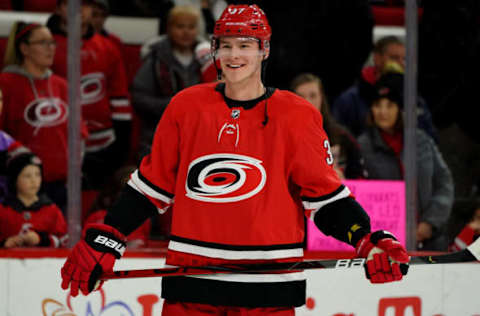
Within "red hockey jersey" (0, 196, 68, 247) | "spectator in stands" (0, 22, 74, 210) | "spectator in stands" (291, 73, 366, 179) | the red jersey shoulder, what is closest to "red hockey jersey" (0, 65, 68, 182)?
"spectator in stands" (0, 22, 74, 210)

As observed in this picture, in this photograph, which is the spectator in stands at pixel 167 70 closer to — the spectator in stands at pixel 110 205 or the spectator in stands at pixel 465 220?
the spectator in stands at pixel 110 205

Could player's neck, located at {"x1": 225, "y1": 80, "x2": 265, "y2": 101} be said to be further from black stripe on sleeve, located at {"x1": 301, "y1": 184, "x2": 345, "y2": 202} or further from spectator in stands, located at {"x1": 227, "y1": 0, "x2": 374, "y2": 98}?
spectator in stands, located at {"x1": 227, "y1": 0, "x2": 374, "y2": 98}

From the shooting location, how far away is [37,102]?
3.39 m

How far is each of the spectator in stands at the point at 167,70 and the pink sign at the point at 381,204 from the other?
80cm

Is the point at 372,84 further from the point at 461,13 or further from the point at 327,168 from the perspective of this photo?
the point at 327,168

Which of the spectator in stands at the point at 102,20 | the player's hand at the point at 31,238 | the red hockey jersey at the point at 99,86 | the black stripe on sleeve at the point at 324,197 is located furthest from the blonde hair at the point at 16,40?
the black stripe on sleeve at the point at 324,197

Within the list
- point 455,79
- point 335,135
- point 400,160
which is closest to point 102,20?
point 335,135

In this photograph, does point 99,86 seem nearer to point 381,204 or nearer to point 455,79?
point 381,204

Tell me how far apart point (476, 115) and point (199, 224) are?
6.06 feet

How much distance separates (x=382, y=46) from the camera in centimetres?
353

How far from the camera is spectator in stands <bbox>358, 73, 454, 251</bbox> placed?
343cm

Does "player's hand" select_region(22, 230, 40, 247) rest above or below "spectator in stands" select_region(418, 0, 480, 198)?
below

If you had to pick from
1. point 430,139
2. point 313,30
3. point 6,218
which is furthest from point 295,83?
point 6,218

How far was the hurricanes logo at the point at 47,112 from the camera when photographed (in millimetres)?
3371
